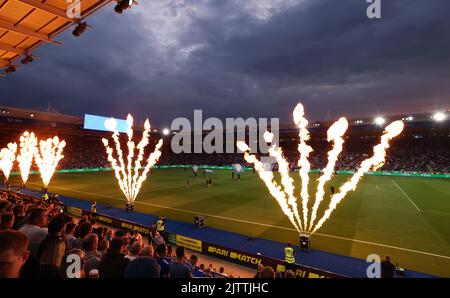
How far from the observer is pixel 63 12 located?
709 centimetres

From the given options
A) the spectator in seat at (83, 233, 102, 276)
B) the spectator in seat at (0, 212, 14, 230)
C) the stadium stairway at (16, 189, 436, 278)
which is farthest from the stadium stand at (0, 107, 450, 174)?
the spectator in seat at (83, 233, 102, 276)

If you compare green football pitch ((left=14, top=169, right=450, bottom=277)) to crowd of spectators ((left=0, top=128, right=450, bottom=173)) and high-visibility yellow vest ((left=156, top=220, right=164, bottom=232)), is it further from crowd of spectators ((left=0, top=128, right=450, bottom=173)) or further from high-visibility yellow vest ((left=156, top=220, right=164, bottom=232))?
crowd of spectators ((left=0, top=128, right=450, bottom=173))

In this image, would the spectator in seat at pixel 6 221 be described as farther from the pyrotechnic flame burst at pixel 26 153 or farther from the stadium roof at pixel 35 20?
the pyrotechnic flame burst at pixel 26 153

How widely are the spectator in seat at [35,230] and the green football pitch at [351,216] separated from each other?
41.2ft

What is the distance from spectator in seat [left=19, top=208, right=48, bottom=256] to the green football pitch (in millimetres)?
12546

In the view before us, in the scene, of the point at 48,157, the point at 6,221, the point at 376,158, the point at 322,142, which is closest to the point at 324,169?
the point at 376,158

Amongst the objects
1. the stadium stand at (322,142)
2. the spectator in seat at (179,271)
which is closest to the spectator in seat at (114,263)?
the spectator in seat at (179,271)

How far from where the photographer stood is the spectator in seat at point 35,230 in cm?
485

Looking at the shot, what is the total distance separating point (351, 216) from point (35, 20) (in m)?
22.5

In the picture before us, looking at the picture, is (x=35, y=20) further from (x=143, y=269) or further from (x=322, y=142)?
(x=322, y=142)
